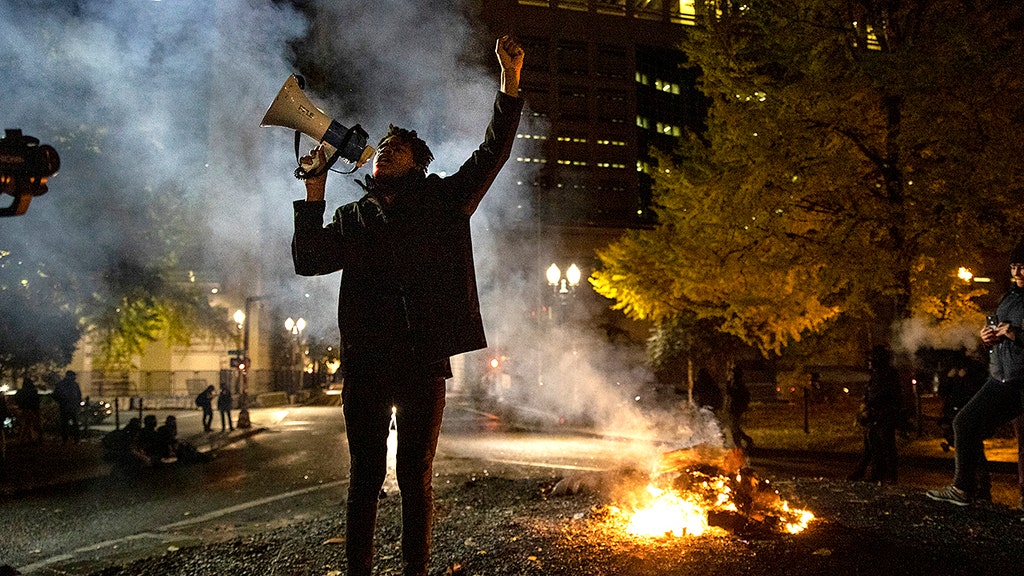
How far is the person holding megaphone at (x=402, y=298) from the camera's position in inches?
103

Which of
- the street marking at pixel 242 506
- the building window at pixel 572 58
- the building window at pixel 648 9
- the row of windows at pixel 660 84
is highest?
the building window at pixel 648 9

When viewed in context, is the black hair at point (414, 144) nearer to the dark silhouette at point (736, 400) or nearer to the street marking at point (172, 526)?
the street marking at point (172, 526)

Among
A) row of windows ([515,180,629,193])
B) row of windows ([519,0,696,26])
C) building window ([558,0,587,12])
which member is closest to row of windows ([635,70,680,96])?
row of windows ([519,0,696,26])

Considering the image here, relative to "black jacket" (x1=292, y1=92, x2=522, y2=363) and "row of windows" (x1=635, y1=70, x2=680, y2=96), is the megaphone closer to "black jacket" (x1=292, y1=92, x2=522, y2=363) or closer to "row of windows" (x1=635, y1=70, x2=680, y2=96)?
"black jacket" (x1=292, y1=92, x2=522, y2=363)

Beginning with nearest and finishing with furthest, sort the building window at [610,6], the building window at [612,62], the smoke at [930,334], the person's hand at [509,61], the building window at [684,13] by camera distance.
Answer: the person's hand at [509,61]
the smoke at [930,334]
the building window at [684,13]
the building window at [610,6]
the building window at [612,62]

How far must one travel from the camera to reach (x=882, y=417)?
7848 mm

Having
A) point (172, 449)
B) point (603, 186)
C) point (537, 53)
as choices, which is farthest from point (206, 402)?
point (603, 186)

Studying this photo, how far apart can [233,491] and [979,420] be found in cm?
853

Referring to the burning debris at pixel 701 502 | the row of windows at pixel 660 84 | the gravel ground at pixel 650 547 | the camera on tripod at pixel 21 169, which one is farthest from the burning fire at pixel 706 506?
the row of windows at pixel 660 84

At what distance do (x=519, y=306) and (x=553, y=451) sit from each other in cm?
1332

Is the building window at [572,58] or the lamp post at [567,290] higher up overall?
the building window at [572,58]

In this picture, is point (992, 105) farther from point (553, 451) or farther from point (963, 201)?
point (553, 451)

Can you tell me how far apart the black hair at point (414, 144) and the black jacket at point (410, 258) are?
0.37 ft

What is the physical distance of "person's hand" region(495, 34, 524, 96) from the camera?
277 cm
